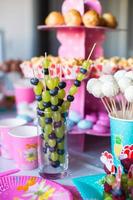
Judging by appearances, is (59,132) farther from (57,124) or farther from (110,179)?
(110,179)

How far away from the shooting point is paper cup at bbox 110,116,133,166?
0.75 metres

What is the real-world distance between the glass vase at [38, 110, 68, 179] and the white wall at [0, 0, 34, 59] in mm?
2450

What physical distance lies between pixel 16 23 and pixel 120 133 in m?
2.58

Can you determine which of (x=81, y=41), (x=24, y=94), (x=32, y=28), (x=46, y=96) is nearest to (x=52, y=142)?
(x=46, y=96)

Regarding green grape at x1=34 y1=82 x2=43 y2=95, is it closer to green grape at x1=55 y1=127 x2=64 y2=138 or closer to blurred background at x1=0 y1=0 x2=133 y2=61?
green grape at x1=55 y1=127 x2=64 y2=138

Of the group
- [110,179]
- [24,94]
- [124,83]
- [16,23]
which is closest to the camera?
[110,179]

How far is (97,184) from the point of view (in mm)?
715

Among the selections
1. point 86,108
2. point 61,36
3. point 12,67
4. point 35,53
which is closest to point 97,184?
point 86,108

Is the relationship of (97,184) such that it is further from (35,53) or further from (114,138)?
(35,53)

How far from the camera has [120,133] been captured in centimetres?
76

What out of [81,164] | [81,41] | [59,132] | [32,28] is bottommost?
[81,164]

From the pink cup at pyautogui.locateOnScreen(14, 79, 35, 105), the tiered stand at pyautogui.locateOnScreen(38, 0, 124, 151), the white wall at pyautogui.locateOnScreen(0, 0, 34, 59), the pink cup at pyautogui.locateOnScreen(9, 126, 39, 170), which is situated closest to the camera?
the pink cup at pyautogui.locateOnScreen(9, 126, 39, 170)

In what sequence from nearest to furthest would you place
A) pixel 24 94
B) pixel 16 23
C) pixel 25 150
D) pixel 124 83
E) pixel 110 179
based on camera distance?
pixel 110 179, pixel 124 83, pixel 25 150, pixel 24 94, pixel 16 23

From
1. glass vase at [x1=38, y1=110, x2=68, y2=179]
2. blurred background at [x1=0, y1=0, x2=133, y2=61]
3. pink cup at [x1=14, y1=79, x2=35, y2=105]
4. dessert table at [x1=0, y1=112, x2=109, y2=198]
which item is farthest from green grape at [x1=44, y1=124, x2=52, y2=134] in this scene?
blurred background at [x1=0, y1=0, x2=133, y2=61]
